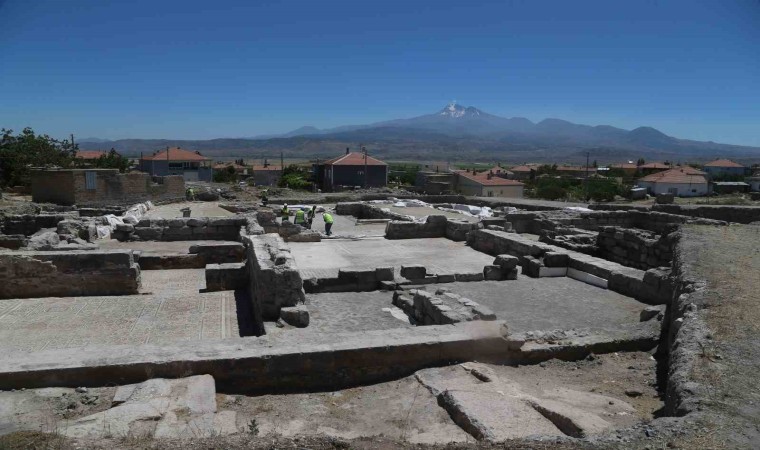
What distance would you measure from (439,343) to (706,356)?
2696 mm

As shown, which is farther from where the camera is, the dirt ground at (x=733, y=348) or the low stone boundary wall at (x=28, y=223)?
the low stone boundary wall at (x=28, y=223)

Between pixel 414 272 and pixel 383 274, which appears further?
→ pixel 414 272

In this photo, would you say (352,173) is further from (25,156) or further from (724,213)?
(724,213)

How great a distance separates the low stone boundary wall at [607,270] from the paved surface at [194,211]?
14992 mm

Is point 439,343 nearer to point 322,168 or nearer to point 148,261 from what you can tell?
point 148,261

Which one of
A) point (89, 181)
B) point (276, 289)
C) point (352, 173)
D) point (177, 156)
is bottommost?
point (276, 289)

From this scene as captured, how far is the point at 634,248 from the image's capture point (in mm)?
14953

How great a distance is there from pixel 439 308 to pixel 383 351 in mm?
2249

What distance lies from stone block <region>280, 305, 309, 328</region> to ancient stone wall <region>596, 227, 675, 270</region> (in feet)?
31.1

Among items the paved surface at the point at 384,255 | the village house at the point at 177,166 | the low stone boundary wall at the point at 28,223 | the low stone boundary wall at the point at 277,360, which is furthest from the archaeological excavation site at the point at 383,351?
the village house at the point at 177,166

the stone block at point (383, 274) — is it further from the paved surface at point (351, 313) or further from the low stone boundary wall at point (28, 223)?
the low stone boundary wall at point (28, 223)

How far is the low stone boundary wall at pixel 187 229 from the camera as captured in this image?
17781 mm

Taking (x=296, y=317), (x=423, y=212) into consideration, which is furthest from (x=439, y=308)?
(x=423, y=212)

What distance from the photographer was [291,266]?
9.40m
